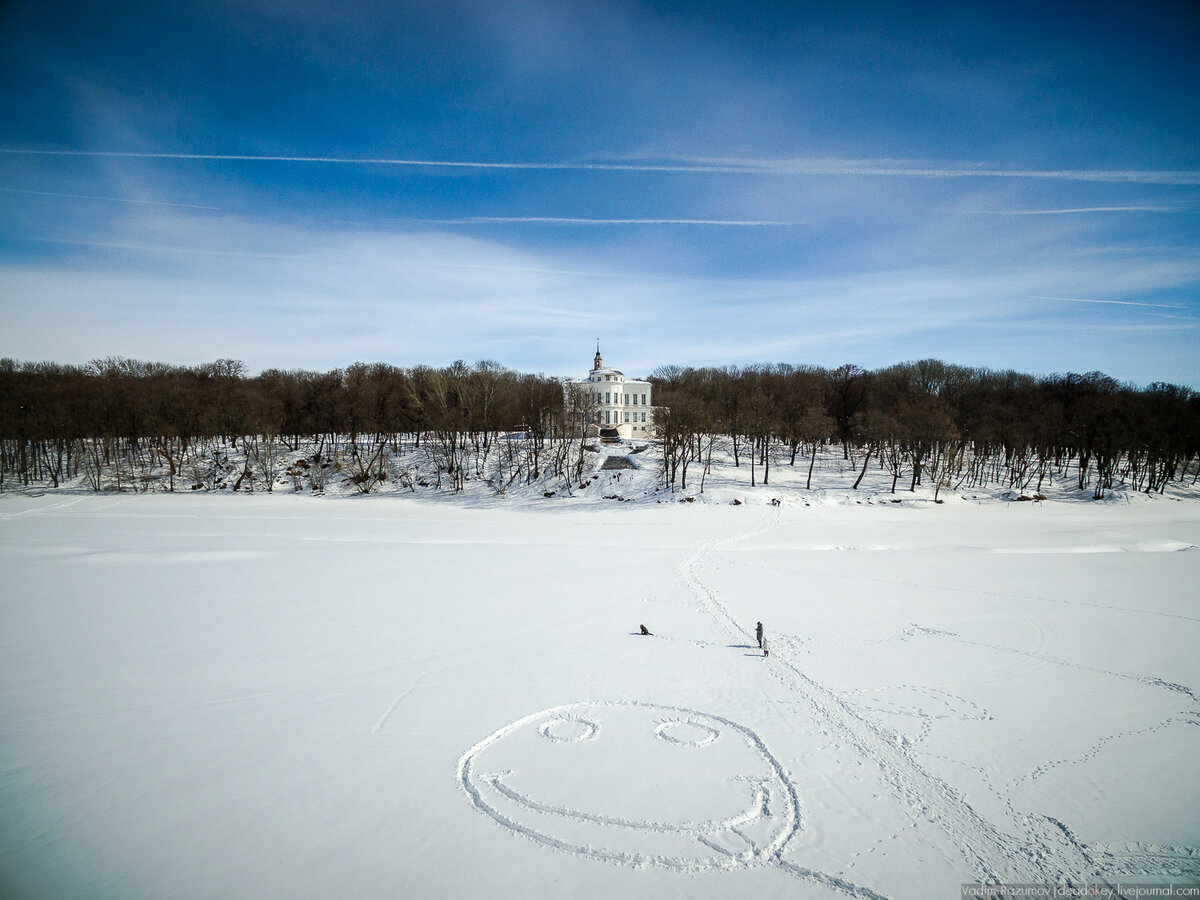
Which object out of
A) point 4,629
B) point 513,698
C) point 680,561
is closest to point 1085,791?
point 513,698

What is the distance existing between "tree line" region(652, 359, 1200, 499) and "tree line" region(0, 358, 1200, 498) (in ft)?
0.84

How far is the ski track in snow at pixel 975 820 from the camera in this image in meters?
7.34

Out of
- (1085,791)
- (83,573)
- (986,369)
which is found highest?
(986,369)

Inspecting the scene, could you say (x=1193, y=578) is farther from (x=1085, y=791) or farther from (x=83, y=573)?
(x=83, y=573)

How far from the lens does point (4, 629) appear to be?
1603 centimetres

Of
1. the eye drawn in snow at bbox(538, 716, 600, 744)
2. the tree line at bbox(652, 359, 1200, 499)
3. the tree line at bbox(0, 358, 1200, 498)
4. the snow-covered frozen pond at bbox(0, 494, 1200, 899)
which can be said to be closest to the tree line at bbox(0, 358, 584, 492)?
the tree line at bbox(0, 358, 1200, 498)

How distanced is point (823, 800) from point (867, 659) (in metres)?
6.27

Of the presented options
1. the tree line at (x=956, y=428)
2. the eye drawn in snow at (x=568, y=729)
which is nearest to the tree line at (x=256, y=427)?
the tree line at (x=956, y=428)

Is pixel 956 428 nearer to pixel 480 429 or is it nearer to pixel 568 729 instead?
pixel 480 429

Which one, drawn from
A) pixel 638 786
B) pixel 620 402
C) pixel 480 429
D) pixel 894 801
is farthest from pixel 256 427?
pixel 894 801

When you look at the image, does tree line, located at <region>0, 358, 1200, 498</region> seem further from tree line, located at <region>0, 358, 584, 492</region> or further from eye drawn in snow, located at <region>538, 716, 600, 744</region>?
eye drawn in snow, located at <region>538, 716, 600, 744</region>

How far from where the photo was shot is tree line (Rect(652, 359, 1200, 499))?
158 feet

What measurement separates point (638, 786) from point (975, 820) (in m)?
5.26

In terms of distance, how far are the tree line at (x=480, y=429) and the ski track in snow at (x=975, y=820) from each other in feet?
119
